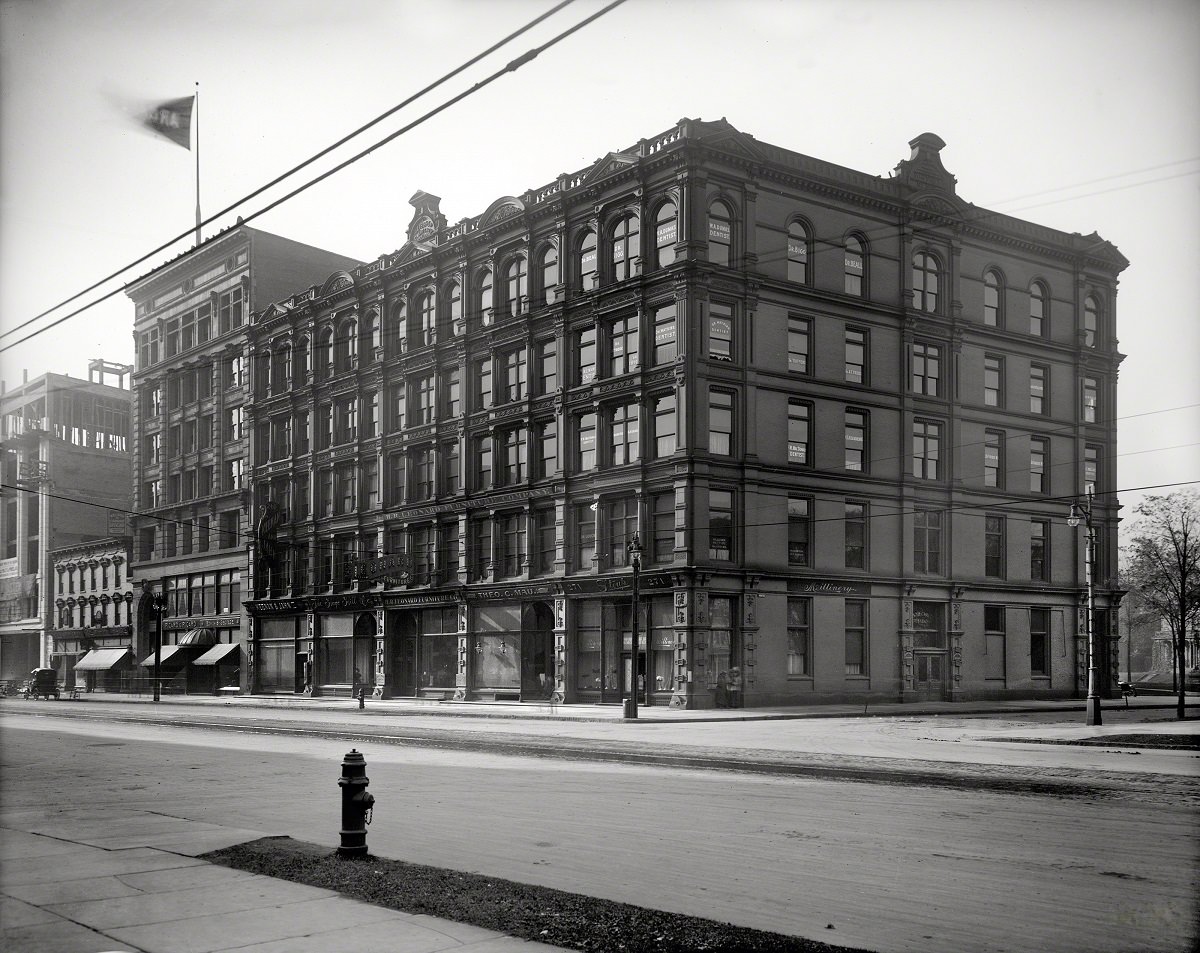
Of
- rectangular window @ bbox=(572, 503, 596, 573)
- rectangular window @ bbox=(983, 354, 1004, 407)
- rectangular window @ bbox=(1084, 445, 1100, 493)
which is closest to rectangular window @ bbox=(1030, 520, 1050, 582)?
rectangular window @ bbox=(1084, 445, 1100, 493)

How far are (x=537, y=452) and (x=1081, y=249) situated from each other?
2531cm

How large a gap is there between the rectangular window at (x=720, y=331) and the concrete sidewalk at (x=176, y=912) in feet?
103

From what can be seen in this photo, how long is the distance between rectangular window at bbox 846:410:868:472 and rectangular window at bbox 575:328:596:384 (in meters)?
9.98

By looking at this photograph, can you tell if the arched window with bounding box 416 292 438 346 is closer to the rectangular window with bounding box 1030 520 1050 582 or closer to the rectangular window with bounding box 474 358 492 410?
the rectangular window with bounding box 474 358 492 410

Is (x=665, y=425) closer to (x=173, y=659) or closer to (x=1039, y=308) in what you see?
(x=1039, y=308)

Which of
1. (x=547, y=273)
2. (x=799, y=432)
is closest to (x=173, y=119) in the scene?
(x=799, y=432)

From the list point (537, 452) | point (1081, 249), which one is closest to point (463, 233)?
point (537, 452)

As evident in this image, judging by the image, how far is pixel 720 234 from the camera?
41000 millimetres

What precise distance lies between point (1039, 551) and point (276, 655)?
3861 cm

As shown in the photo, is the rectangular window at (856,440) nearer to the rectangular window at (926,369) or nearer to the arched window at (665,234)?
the rectangular window at (926,369)

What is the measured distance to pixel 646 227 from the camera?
137ft

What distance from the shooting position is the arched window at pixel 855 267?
145 ft

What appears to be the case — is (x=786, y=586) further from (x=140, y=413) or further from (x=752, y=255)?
(x=140, y=413)

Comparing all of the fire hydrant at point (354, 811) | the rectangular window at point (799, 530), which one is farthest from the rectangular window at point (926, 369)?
the fire hydrant at point (354, 811)
